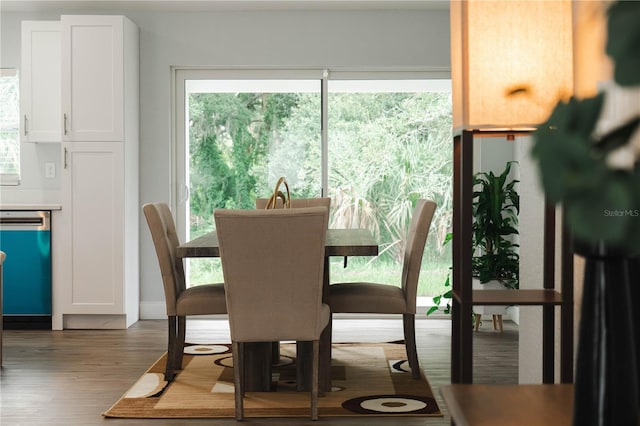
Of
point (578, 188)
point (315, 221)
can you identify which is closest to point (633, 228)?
point (578, 188)

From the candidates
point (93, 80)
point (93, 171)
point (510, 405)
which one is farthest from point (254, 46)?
point (510, 405)

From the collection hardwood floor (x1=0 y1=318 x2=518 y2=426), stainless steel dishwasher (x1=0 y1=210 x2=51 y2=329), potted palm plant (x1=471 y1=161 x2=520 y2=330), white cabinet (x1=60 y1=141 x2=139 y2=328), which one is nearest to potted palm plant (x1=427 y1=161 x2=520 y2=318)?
potted palm plant (x1=471 y1=161 x2=520 y2=330)

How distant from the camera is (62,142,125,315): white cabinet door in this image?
19.3ft

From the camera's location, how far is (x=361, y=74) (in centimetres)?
644

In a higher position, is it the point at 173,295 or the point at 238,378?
the point at 173,295

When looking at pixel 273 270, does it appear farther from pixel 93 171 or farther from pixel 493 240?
pixel 93 171

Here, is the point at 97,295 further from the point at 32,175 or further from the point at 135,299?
the point at 32,175

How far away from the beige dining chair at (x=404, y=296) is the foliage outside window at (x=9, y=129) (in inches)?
139

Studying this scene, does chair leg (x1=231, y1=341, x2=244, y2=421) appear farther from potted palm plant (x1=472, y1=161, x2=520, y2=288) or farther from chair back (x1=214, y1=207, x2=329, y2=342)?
potted palm plant (x1=472, y1=161, x2=520, y2=288)

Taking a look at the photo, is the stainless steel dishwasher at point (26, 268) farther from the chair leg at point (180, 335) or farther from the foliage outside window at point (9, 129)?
the chair leg at point (180, 335)

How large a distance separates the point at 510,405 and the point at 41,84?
18.6 ft

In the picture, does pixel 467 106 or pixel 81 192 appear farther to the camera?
pixel 81 192

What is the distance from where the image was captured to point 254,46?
20.7 feet

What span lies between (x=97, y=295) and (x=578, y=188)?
579 cm
